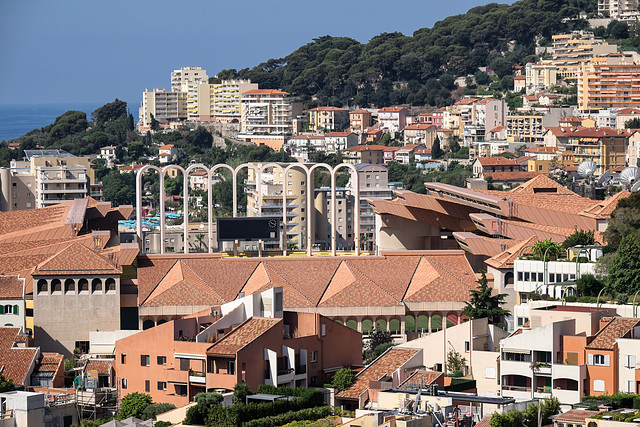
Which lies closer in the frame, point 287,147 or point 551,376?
point 551,376

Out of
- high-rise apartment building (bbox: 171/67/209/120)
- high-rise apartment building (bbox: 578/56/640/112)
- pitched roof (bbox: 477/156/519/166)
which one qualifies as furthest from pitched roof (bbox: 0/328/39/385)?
high-rise apartment building (bbox: 171/67/209/120)

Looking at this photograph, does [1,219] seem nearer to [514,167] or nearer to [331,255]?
[331,255]

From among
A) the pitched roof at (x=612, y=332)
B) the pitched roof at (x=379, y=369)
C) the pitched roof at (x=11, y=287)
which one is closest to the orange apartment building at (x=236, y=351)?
the pitched roof at (x=379, y=369)

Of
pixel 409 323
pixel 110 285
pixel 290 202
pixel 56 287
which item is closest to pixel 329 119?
pixel 290 202

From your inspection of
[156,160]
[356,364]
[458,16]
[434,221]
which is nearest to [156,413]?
[356,364]

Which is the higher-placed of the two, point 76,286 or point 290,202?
point 290,202

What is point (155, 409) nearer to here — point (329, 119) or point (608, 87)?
point (608, 87)
